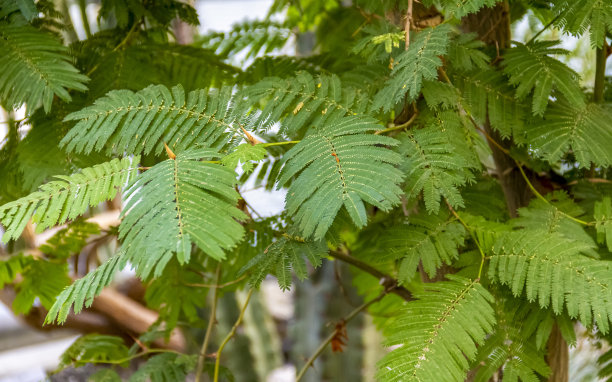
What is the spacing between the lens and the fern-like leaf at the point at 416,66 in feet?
2.51

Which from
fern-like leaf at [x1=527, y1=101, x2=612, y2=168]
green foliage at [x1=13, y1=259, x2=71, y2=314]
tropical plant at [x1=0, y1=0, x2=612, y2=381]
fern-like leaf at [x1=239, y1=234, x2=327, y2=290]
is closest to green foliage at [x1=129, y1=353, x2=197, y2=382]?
tropical plant at [x1=0, y1=0, x2=612, y2=381]

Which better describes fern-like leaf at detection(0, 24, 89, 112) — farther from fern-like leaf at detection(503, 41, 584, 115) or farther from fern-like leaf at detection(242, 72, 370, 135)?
fern-like leaf at detection(503, 41, 584, 115)

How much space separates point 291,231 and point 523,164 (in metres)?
0.48

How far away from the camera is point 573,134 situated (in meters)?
0.89

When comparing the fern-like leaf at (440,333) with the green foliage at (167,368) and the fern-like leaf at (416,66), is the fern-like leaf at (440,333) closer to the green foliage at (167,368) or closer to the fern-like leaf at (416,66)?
the fern-like leaf at (416,66)

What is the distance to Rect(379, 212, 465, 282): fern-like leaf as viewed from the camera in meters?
0.84

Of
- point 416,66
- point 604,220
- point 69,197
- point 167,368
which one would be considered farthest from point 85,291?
point 604,220

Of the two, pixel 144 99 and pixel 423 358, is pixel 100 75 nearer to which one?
pixel 144 99

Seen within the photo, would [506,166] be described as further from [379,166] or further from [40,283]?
[40,283]

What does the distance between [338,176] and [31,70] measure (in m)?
0.52

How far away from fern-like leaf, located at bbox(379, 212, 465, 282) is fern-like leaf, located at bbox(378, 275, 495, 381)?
5 cm

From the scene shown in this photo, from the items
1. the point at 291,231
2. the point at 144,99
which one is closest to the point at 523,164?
the point at 291,231

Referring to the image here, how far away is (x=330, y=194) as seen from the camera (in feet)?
2.21

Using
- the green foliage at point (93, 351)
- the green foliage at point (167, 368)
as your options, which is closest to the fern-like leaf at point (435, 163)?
the green foliage at point (167, 368)
